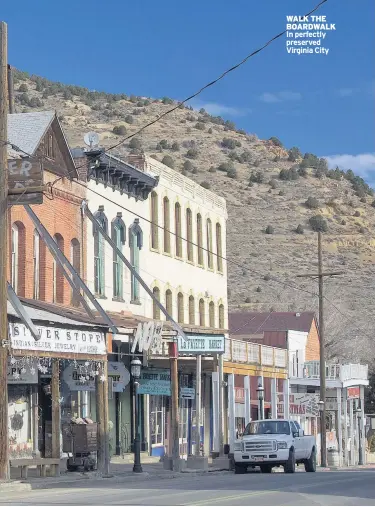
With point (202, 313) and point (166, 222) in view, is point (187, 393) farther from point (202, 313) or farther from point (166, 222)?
point (166, 222)

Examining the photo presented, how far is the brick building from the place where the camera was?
3097 cm

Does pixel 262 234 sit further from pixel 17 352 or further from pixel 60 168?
pixel 17 352

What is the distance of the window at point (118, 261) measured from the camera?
36.4 metres

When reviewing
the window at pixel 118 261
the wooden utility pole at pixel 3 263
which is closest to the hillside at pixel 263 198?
the window at pixel 118 261

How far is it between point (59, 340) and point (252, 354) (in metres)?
21.2

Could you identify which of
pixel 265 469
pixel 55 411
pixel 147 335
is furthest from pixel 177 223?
pixel 55 411

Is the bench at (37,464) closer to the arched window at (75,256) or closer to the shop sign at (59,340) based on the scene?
the shop sign at (59,340)

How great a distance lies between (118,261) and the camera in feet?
121

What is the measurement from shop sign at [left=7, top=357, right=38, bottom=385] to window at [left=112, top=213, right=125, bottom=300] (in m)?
6.82

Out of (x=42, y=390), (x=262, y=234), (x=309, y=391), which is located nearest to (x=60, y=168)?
(x=42, y=390)

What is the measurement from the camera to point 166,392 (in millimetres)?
38344

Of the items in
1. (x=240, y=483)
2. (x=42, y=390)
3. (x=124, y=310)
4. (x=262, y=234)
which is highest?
(x=262, y=234)

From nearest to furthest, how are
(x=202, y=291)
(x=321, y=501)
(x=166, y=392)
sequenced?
(x=321, y=501)
(x=166, y=392)
(x=202, y=291)

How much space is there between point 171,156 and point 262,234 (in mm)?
12708
